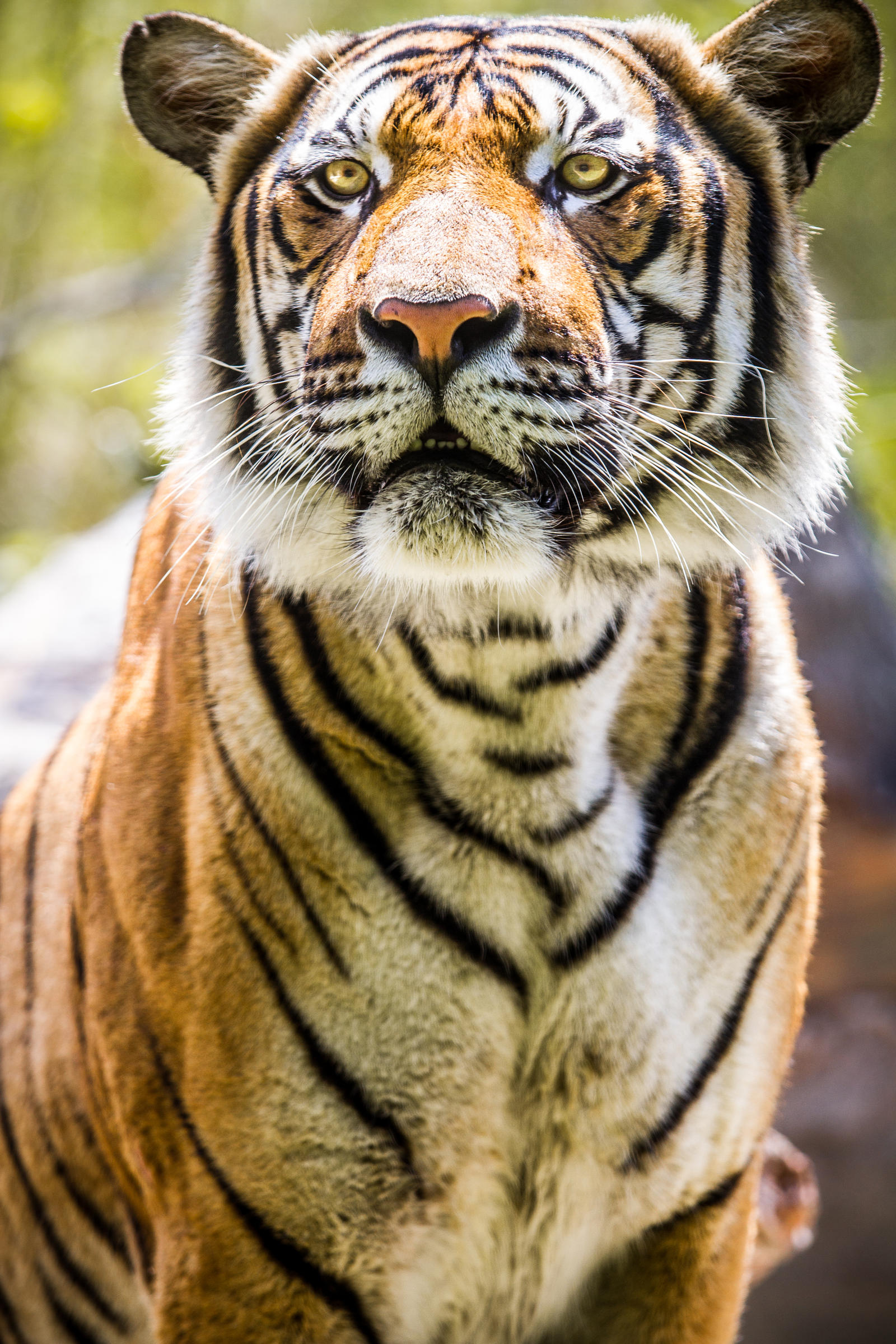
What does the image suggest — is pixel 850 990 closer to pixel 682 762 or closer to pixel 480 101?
pixel 682 762

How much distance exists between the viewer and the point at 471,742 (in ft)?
5.12

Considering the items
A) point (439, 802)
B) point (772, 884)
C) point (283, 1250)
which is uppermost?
point (439, 802)

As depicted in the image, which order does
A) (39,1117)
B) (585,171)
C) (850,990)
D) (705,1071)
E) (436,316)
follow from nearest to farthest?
(436,316) → (585,171) → (705,1071) → (39,1117) → (850,990)

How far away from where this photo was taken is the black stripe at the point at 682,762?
1.58 meters

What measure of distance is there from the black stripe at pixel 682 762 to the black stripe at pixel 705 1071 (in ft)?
0.60

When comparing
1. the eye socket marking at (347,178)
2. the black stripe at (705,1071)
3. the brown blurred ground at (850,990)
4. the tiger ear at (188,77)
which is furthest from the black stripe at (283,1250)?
the brown blurred ground at (850,990)

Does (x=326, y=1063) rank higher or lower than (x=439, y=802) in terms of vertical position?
lower

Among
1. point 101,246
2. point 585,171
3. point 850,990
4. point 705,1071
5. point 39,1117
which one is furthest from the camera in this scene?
point 101,246

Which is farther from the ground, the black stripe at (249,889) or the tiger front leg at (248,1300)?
the black stripe at (249,889)

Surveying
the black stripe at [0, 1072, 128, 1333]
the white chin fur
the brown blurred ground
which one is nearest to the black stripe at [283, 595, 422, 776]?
the white chin fur

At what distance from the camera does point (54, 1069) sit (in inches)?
76.3

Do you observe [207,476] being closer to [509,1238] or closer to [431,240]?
[431,240]

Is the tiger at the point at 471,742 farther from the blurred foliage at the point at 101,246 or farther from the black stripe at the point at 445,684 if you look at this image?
the blurred foliage at the point at 101,246

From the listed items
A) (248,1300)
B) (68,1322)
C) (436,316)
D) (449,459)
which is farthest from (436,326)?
(68,1322)
